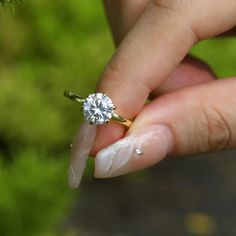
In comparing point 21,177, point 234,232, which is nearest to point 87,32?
point 234,232

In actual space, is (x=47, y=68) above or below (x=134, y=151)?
below

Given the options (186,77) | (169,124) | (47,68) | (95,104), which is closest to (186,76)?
(186,77)

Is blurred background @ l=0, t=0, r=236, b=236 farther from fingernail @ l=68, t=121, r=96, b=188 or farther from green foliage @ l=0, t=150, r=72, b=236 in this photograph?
fingernail @ l=68, t=121, r=96, b=188

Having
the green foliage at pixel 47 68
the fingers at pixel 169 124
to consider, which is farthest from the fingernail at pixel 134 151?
the green foliage at pixel 47 68

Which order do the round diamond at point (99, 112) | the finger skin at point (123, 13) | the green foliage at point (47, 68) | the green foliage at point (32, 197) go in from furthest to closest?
the green foliage at point (47, 68)
the green foliage at point (32, 197)
the finger skin at point (123, 13)
the round diamond at point (99, 112)

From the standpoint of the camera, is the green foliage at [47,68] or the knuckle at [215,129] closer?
the knuckle at [215,129]

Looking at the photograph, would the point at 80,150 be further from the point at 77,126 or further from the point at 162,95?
the point at 77,126

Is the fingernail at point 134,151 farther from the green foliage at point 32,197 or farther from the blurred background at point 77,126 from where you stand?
the blurred background at point 77,126
